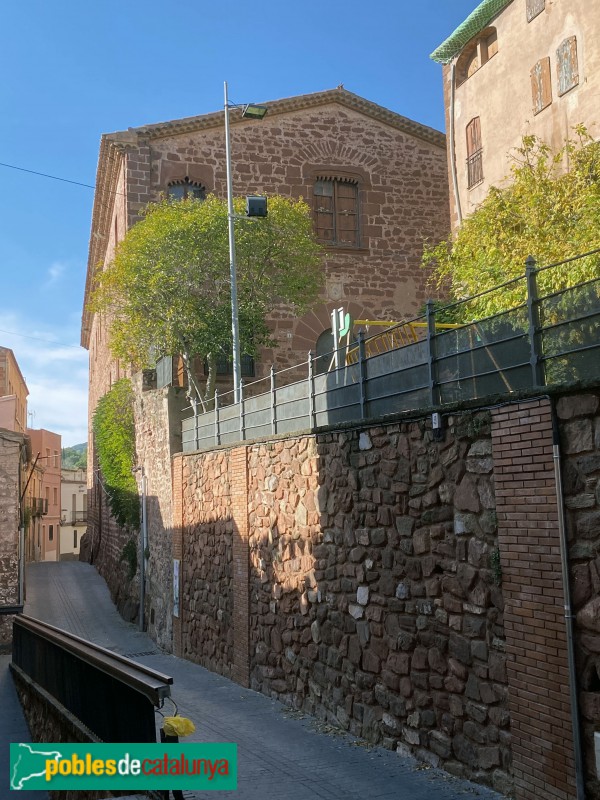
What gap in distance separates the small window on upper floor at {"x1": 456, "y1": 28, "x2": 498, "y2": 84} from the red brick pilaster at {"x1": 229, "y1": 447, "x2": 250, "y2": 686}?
33.7 feet

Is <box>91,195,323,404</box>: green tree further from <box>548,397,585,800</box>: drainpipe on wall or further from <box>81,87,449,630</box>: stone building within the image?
<box>548,397,585,800</box>: drainpipe on wall

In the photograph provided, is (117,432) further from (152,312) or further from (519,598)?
(519,598)

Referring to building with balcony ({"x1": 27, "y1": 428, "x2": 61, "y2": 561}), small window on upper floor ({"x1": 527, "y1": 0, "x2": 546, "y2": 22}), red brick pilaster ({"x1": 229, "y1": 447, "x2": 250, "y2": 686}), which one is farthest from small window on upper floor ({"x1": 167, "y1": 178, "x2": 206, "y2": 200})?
building with balcony ({"x1": 27, "y1": 428, "x2": 61, "y2": 561})

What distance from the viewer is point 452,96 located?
19.3 m

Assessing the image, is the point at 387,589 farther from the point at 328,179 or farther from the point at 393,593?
the point at 328,179

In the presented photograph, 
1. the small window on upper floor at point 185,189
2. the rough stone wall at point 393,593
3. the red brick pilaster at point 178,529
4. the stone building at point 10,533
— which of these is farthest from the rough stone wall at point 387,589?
the small window on upper floor at point 185,189

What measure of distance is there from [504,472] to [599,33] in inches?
425

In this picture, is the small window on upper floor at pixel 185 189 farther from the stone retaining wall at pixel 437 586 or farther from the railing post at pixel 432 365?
the railing post at pixel 432 365

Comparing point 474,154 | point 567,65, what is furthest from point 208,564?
point 567,65

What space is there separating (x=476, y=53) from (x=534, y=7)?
221cm

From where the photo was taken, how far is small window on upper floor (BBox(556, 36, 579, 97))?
15289 millimetres

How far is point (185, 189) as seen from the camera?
78.4 ft

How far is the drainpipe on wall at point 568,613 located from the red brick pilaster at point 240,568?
7315 mm

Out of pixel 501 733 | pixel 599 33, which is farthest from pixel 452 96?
pixel 501 733
